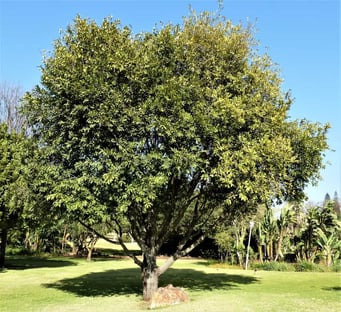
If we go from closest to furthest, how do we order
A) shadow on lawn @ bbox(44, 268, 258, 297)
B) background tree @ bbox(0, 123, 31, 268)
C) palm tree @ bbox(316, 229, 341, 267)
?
shadow on lawn @ bbox(44, 268, 258, 297) → background tree @ bbox(0, 123, 31, 268) → palm tree @ bbox(316, 229, 341, 267)

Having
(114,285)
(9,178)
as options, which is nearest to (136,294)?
(114,285)

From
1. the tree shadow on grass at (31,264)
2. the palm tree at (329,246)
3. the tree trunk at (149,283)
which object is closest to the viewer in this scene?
the tree trunk at (149,283)

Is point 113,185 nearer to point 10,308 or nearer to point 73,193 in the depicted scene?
point 73,193

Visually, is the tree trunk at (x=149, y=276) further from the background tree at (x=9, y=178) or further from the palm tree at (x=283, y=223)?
the palm tree at (x=283, y=223)

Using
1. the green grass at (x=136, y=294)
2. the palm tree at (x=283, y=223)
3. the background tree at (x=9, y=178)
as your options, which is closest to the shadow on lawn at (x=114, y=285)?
the green grass at (x=136, y=294)

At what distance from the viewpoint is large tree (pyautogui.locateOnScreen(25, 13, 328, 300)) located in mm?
14016

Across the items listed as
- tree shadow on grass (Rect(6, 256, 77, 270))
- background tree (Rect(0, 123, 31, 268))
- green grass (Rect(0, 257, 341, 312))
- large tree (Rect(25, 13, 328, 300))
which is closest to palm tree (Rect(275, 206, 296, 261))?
green grass (Rect(0, 257, 341, 312))

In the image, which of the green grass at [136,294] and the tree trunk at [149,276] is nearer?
the green grass at [136,294]

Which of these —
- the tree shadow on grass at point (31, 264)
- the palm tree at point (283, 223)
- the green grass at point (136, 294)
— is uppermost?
the palm tree at point (283, 223)

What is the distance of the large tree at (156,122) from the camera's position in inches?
552

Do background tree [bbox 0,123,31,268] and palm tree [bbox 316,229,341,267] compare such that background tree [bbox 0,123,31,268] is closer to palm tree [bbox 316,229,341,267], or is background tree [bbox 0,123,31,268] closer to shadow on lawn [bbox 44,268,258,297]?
shadow on lawn [bbox 44,268,258,297]

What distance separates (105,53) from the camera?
14.9m

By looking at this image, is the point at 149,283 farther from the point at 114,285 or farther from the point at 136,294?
the point at 114,285

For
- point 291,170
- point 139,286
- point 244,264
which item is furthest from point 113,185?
point 244,264
